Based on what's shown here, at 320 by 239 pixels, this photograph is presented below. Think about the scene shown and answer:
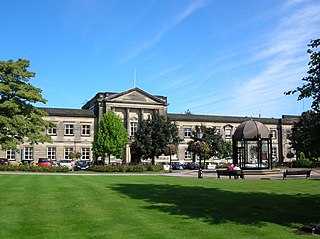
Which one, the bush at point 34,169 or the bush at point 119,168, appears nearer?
the bush at point 34,169

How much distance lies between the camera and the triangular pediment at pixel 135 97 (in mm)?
69100

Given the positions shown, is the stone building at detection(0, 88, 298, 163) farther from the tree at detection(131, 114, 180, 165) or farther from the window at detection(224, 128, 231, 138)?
the tree at detection(131, 114, 180, 165)

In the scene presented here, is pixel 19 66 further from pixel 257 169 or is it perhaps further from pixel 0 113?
pixel 257 169

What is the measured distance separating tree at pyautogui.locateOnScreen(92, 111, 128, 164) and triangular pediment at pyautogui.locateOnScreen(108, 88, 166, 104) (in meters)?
9.77

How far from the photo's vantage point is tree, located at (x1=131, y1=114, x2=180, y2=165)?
57.6 metres

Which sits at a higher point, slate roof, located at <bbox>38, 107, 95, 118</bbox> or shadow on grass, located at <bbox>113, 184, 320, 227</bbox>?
slate roof, located at <bbox>38, 107, 95, 118</bbox>

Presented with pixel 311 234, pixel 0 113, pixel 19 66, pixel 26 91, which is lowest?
pixel 311 234

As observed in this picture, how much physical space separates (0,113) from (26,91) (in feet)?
11.1

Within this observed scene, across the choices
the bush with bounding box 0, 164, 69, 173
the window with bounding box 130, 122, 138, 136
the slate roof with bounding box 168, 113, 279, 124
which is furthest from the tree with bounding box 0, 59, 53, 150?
the slate roof with bounding box 168, 113, 279, 124

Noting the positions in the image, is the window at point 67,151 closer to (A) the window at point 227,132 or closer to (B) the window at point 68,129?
(B) the window at point 68,129

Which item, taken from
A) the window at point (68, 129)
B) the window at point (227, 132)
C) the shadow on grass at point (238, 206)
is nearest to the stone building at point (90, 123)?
the window at point (68, 129)

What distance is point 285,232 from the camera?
10.1 meters

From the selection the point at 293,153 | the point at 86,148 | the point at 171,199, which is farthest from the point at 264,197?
the point at 293,153

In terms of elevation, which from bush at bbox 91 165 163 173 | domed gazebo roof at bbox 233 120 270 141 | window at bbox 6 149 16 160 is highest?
domed gazebo roof at bbox 233 120 270 141
